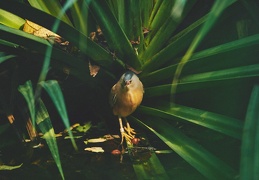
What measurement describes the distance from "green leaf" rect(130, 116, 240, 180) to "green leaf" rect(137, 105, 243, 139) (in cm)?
5

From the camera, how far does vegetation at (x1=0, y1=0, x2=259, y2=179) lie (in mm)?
1508

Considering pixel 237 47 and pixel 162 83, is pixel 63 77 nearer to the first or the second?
pixel 162 83

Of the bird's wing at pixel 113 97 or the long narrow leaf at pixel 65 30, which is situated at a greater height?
the long narrow leaf at pixel 65 30

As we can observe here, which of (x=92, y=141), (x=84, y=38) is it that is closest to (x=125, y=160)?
(x=92, y=141)

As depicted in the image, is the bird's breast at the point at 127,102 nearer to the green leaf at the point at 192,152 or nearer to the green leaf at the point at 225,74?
the green leaf at the point at 192,152

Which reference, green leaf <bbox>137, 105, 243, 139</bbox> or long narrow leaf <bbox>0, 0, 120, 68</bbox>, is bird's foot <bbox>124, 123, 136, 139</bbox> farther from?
long narrow leaf <bbox>0, 0, 120, 68</bbox>

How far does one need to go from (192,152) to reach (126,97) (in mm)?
383

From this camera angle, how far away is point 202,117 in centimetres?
158

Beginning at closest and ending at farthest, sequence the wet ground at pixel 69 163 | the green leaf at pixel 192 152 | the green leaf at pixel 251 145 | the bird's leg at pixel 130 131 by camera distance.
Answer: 1. the green leaf at pixel 251 145
2. the green leaf at pixel 192 152
3. the wet ground at pixel 69 163
4. the bird's leg at pixel 130 131

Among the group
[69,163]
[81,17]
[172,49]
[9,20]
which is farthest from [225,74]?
[9,20]

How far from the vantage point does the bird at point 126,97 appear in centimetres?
173

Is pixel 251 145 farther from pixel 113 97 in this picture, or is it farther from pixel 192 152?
pixel 113 97

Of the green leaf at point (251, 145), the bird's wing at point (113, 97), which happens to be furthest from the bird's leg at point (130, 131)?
the green leaf at point (251, 145)

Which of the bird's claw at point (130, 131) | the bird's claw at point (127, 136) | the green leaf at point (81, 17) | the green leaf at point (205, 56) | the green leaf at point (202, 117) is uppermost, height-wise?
the green leaf at point (81, 17)
